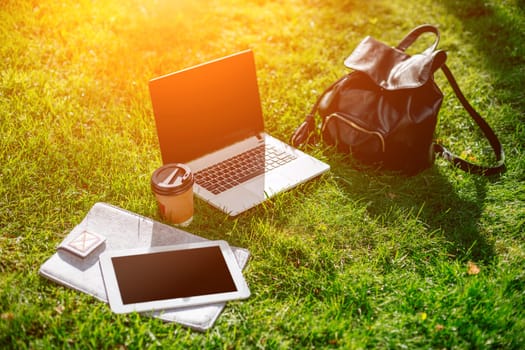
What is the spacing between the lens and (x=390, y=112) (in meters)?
3.57

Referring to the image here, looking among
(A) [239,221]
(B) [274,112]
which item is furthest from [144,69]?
(A) [239,221]

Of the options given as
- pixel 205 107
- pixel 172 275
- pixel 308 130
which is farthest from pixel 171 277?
pixel 308 130

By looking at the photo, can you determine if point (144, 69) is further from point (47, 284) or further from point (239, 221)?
point (47, 284)

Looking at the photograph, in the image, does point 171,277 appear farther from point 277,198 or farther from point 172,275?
point 277,198

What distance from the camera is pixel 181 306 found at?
102 inches

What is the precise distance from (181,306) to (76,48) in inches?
121

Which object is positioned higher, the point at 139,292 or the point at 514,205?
the point at 139,292

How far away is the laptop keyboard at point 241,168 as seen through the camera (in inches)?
131

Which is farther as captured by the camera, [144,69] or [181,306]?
[144,69]

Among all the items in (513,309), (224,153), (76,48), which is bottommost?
(513,309)

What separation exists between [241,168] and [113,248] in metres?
0.96

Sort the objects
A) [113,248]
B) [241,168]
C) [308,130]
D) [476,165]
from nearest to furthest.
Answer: [113,248] → [241,168] → [476,165] → [308,130]

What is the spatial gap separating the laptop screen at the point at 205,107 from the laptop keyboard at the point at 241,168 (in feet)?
0.39

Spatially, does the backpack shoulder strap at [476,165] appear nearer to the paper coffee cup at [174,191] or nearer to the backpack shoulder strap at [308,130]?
the backpack shoulder strap at [308,130]
